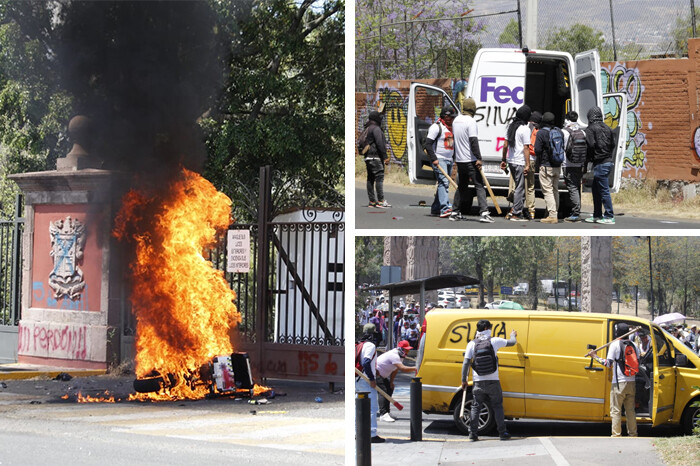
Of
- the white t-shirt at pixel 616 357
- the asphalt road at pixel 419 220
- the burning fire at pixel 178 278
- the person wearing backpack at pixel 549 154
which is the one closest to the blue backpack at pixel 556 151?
the person wearing backpack at pixel 549 154

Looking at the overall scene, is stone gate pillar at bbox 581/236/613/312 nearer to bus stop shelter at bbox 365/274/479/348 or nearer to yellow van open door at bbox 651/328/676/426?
yellow van open door at bbox 651/328/676/426

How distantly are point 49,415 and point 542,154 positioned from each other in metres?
6.56

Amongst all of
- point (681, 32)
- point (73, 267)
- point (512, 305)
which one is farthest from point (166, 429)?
point (681, 32)

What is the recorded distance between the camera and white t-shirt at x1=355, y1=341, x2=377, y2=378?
736 centimetres

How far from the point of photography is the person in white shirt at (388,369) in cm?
728

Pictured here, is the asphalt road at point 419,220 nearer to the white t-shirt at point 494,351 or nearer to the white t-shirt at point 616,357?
the white t-shirt at point 616,357

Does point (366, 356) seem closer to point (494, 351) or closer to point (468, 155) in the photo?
point (494, 351)

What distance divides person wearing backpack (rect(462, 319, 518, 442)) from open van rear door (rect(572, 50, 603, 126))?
3.82 metres

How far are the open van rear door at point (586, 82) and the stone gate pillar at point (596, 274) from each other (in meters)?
3.73

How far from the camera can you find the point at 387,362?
7.41m

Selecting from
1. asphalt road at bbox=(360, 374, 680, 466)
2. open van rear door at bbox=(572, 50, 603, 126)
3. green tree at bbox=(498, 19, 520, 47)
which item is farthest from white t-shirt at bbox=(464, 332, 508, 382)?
green tree at bbox=(498, 19, 520, 47)

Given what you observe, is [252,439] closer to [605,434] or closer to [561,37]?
[605,434]

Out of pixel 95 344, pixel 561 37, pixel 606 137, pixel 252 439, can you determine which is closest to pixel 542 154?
pixel 606 137

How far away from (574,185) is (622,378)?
5.33 ft
